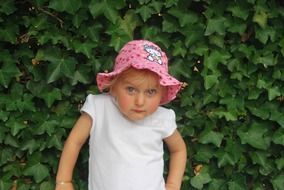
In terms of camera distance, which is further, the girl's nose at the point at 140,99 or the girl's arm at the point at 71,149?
the girl's arm at the point at 71,149

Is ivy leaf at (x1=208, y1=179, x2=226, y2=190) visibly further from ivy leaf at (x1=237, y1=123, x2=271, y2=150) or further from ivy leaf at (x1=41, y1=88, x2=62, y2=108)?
ivy leaf at (x1=41, y1=88, x2=62, y2=108)

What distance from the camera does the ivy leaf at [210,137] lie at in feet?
10.2

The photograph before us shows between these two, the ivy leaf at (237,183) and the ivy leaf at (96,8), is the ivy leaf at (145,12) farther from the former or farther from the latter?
the ivy leaf at (237,183)

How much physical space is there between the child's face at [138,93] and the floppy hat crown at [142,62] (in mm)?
53

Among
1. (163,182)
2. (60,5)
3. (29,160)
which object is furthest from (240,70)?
(29,160)

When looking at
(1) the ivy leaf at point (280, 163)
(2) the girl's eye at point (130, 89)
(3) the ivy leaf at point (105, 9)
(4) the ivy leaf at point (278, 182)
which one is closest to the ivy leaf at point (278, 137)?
(1) the ivy leaf at point (280, 163)

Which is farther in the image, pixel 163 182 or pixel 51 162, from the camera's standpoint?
pixel 51 162

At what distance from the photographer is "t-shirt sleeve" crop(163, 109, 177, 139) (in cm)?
287

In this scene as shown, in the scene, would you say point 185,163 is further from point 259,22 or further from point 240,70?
point 259,22

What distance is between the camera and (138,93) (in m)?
2.62

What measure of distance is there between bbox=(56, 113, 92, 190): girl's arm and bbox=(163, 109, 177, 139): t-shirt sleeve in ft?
1.30

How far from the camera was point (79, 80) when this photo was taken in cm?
298

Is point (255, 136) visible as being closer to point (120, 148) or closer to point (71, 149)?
point (120, 148)

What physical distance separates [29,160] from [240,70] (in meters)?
1.28
